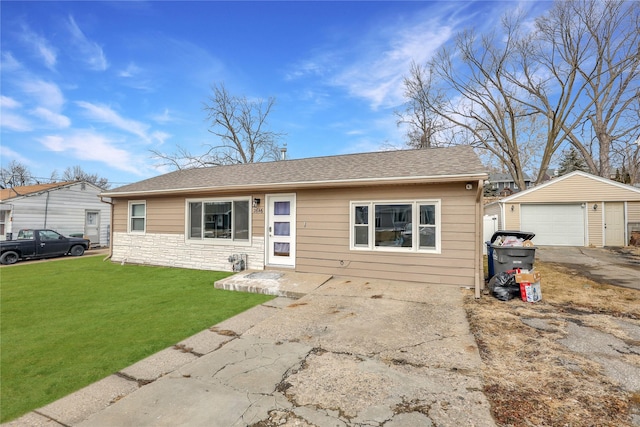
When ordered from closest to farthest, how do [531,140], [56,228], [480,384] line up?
[480,384] → [56,228] → [531,140]

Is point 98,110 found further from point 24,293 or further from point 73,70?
point 24,293

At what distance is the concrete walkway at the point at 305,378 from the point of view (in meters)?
2.25

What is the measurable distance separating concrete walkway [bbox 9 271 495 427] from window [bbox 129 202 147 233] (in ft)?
23.7

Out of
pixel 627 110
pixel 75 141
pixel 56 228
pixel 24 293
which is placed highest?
pixel 627 110

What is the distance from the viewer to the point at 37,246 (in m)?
11.9

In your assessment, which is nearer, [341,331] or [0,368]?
[0,368]

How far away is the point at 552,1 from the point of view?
17.5 metres

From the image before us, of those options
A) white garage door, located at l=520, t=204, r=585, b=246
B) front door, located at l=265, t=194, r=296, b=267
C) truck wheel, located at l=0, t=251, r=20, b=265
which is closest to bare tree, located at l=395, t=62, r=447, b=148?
white garage door, located at l=520, t=204, r=585, b=246

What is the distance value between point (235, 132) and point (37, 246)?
15.0 metres

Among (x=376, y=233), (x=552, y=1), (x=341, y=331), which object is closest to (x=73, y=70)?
(x=376, y=233)

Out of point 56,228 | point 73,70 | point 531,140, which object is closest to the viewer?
point 73,70

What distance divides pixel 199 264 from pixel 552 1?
24315 mm

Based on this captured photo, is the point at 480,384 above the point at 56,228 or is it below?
below

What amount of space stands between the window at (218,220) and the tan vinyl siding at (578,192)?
48.0 ft
